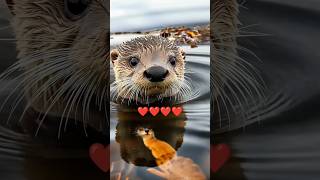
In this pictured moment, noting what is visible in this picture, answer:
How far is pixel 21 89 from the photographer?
3021 millimetres

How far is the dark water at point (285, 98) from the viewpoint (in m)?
3.06

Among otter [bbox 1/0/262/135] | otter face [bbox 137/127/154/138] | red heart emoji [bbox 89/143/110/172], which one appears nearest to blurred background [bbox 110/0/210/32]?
otter [bbox 1/0/262/135]

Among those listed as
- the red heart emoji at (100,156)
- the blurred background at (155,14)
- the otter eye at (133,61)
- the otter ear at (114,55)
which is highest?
the blurred background at (155,14)

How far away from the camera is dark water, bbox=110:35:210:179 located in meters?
2.99

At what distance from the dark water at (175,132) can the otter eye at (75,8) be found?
0.61 m

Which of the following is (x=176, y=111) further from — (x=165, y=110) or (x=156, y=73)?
(x=156, y=73)

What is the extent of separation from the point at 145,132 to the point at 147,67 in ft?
1.35

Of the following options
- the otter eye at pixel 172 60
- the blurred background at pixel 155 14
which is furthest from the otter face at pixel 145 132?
the blurred background at pixel 155 14

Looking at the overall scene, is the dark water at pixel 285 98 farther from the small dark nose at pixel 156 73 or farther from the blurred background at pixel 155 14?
the small dark nose at pixel 156 73

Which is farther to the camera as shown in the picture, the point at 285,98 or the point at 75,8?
the point at 285,98

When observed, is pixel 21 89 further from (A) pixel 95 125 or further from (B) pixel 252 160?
(B) pixel 252 160

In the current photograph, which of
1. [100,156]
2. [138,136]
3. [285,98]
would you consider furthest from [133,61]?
[285,98]

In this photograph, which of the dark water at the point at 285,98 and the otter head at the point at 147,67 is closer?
the otter head at the point at 147,67

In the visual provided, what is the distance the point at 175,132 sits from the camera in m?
2.99
